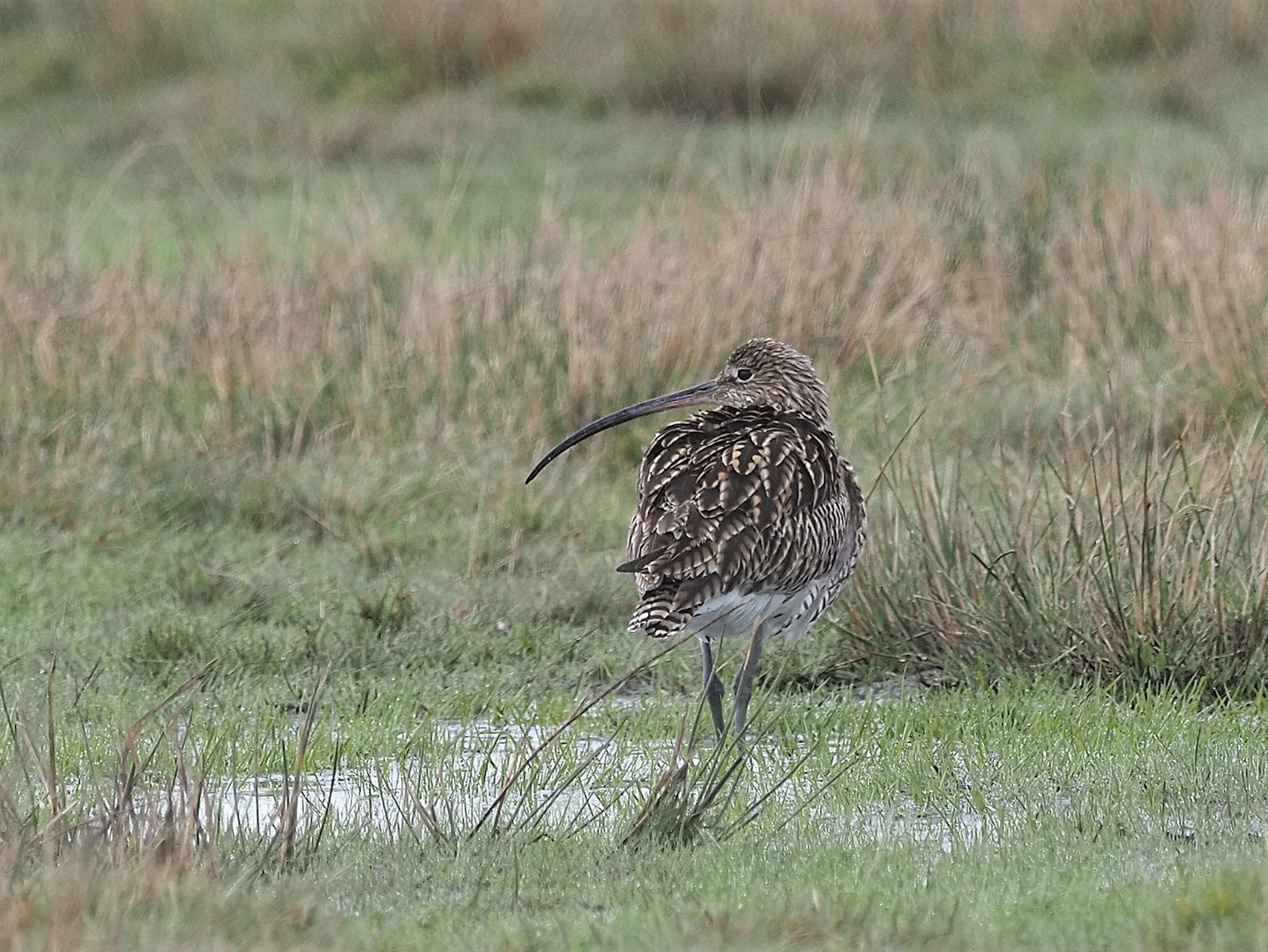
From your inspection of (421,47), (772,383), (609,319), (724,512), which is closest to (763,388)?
(772,383)

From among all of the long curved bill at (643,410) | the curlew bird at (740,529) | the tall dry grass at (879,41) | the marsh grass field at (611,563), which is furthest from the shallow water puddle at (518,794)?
the tall dry grass at (879,41)

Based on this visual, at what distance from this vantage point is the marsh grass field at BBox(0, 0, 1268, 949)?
4.34 meters

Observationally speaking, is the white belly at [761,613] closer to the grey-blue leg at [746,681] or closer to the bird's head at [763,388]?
the grey-blue leg at [746,681]

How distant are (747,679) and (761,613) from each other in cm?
20

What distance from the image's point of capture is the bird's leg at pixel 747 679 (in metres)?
5.80

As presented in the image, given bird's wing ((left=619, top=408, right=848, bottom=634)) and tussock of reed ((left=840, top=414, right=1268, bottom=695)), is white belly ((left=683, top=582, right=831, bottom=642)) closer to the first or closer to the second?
bird's wing ((left=619, top=408, right=848, bottom=634))

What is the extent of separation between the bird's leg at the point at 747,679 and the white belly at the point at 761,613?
3 centimetres

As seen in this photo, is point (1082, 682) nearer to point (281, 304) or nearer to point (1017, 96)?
point (281, 304)

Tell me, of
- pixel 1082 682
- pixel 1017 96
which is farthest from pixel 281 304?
pixel 1017 96

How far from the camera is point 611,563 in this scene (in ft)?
26.0

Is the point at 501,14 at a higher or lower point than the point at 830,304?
higher

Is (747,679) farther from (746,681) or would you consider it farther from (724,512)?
(724,512)

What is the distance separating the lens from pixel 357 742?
5.86m

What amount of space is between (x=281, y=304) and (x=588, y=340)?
1.48 meters
